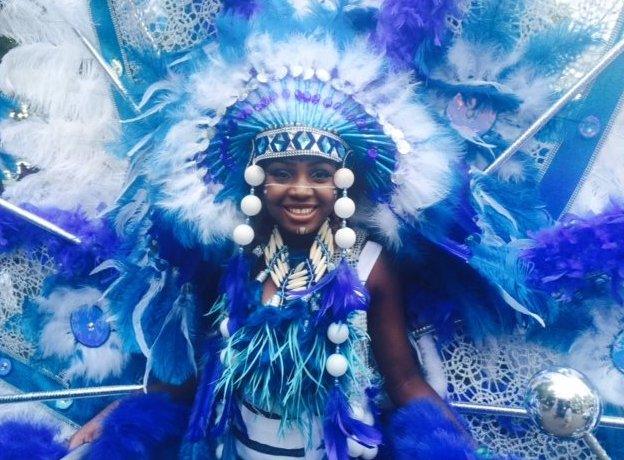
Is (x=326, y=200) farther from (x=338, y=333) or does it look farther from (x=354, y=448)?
(x=354, y=448)

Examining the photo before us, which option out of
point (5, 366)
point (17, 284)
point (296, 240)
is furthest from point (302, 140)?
point (5, 366)

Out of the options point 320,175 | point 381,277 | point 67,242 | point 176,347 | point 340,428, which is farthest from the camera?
point 67,242

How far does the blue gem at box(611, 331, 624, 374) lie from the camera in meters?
1.94

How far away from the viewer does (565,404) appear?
1.57m

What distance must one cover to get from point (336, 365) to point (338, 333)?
0.09 metres

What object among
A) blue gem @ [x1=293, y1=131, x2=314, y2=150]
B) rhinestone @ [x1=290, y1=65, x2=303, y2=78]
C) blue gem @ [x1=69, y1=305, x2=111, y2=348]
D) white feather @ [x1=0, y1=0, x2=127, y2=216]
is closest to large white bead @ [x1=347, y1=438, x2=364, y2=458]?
blue gem @ [x1=293, y1=131, x2=314, y2=150]

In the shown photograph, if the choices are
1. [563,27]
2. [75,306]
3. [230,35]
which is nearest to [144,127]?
[230,35]

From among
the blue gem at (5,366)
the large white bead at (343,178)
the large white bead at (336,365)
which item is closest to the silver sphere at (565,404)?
the large white bead at (336,365)

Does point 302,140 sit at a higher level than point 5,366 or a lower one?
higher

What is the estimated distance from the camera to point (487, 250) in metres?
1.94

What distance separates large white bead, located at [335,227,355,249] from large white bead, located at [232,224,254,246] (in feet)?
0.84

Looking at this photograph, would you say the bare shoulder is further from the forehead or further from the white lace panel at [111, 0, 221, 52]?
the white lace panel at [111, 0, 221, 52]

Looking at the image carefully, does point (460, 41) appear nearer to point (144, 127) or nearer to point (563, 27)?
point (563, 27)

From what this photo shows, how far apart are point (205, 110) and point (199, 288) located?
0.62 meters
